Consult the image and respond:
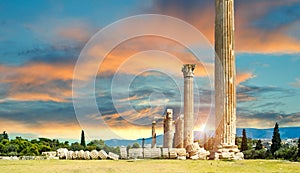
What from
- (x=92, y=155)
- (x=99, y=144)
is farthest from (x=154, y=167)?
(x=99, y=144)

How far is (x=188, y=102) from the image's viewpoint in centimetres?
4162

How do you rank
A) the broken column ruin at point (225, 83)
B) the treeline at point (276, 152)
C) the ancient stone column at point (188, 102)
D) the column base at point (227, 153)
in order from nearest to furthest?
1. the column base at point (227, 153)
2. the broken column ruin at point (225, 83)
3. the treeline at point (276, 152)
4. the ancient stone column at point (188, 102)

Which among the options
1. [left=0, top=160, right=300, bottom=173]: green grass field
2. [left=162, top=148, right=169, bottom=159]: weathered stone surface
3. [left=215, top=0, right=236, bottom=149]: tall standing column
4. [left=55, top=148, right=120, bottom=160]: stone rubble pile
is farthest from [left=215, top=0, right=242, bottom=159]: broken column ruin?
[left=0, top=160, right=300, bottom=173]: green grass field

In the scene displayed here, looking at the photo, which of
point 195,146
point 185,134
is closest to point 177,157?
point 195,146

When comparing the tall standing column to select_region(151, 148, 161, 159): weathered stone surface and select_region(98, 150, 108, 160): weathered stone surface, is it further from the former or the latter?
select_region(98, 150, 108, 160): weathered stone surface

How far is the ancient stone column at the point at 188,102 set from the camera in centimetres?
4181

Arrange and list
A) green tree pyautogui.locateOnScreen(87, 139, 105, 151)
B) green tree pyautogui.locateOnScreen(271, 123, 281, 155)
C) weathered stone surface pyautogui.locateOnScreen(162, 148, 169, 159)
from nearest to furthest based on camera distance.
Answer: weathered stone surface pyautogui.locateOnScreen(162, 148, 169, 159)
green tree pyautogui.locateOnScreen(271, 123, 281, 155)
green tree pyautogui.locateOnScreen(87, 139, 105, 151)

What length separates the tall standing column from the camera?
25.6 metres

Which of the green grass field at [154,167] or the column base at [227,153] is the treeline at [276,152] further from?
the green grass field at [154,167]

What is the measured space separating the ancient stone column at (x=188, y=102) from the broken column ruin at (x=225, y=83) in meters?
15.8

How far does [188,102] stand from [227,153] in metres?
16.7

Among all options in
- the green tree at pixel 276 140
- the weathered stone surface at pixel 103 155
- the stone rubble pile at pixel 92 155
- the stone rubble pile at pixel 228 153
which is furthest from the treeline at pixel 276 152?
the weathered stone surface at pixel 103 155

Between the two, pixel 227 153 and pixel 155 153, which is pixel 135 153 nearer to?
pixel 155 153

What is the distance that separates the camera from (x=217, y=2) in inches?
1041
